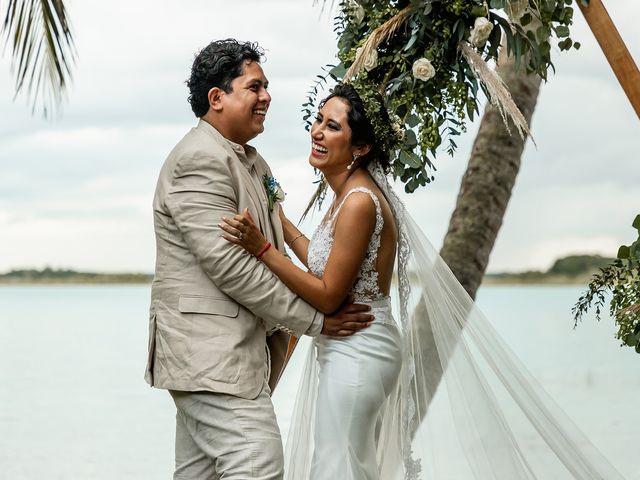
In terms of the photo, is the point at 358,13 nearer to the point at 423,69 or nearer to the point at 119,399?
the point at 423,69

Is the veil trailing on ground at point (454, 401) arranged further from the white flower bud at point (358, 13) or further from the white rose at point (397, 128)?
the white flower bud at point (358, 13)

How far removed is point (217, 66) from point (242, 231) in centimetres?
62

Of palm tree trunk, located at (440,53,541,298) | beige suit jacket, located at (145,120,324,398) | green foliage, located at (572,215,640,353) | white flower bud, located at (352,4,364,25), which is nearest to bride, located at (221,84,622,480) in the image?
beige suit jacket, located at (145,120,324,398)

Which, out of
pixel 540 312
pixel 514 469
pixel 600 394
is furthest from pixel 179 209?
pixel 540 312

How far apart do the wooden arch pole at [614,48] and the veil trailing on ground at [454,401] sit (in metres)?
1.01

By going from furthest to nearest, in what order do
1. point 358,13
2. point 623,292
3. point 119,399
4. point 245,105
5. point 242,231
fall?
point 119,399, point 623,292, point 358,13, point 245,105, point 242,231

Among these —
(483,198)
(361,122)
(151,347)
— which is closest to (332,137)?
(361,122)

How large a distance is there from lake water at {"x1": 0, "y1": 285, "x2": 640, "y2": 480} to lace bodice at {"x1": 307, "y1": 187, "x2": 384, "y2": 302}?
7.25 meters

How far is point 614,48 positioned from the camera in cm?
435

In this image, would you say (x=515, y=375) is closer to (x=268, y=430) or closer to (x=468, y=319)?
(x=468, y=319)

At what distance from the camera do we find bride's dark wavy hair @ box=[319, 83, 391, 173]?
156 inches

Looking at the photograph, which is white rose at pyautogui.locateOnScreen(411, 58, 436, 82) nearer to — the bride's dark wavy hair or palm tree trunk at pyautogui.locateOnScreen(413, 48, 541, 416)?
the bride's dark wavy hair

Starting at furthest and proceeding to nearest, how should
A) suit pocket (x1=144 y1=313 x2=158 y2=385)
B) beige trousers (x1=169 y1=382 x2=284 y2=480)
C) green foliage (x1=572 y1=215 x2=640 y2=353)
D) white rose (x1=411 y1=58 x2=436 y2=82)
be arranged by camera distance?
green foliage (x1=572 y1=215 x2=640 y2=353), white rose (x1=411 y1=58 x2=436 y2=82), suit pocket (x1=144 y1=313 x2=158 y2=385), beige trousers (x1=169 y1=382 x2=284 y2=480)

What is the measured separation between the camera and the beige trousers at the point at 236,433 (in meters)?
3.67
